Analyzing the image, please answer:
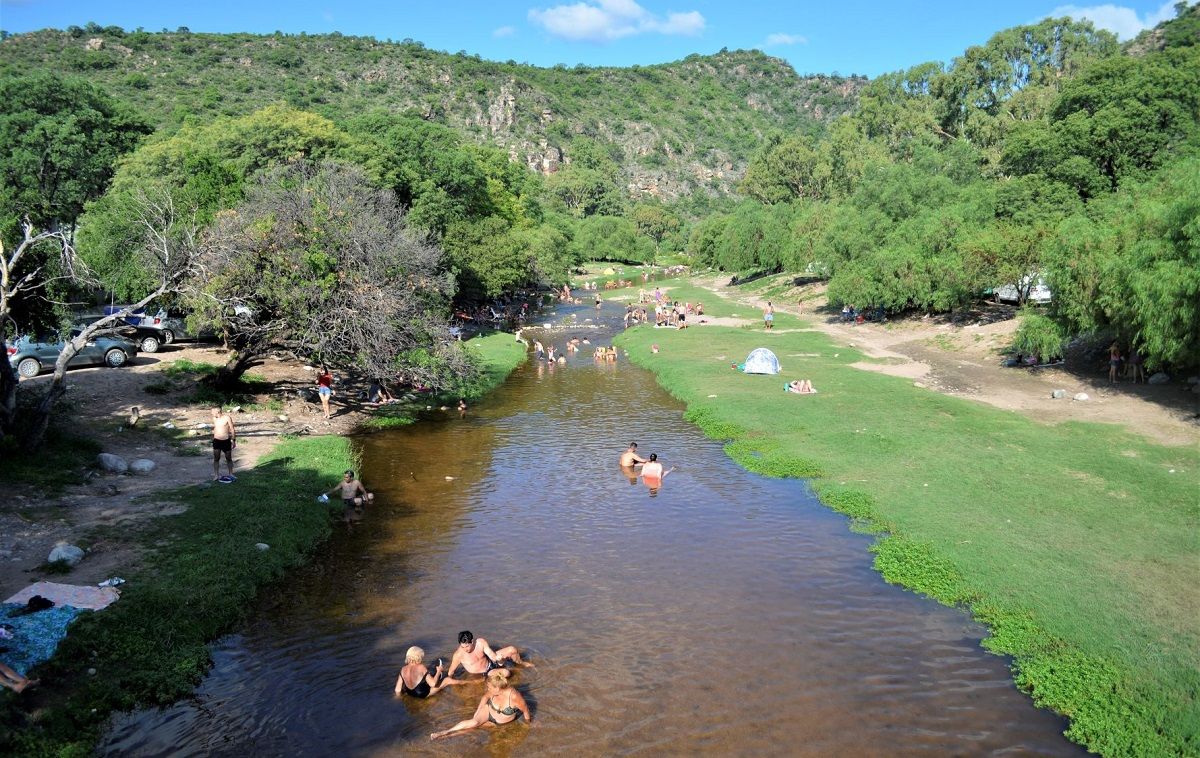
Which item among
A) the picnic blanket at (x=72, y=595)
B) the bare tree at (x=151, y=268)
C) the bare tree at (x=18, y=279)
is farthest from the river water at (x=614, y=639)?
the bare tree at (x=18, y=279)

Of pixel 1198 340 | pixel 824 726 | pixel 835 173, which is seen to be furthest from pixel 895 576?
pixel 835 173

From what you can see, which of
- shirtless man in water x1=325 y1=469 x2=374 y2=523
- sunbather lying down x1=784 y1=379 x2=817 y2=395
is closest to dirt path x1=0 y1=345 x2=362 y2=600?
shirtless man in water x1=325 y1=469 x2=374 y2=523

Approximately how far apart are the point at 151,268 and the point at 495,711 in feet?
88.5

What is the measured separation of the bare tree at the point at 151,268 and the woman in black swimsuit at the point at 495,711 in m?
13.5

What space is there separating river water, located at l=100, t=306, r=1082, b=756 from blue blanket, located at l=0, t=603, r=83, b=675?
1.67 metres

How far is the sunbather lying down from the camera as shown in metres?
34.1

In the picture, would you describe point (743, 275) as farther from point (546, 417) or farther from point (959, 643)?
point (959, 643)

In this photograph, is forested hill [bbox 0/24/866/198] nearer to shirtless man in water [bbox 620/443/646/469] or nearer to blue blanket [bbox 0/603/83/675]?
shirtless man in water [bbox 620/443/646/469]

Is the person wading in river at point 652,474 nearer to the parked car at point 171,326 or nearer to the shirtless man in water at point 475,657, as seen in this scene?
the shirtless man in water at point 475,657

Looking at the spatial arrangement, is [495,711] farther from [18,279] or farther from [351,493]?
[18,279]

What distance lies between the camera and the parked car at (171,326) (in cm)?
3569

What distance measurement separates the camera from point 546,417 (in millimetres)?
32906

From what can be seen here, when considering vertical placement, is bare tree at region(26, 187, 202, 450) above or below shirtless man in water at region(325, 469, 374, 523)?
above

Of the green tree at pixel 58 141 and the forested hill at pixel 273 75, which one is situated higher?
the forested hill at pixel 273 75
